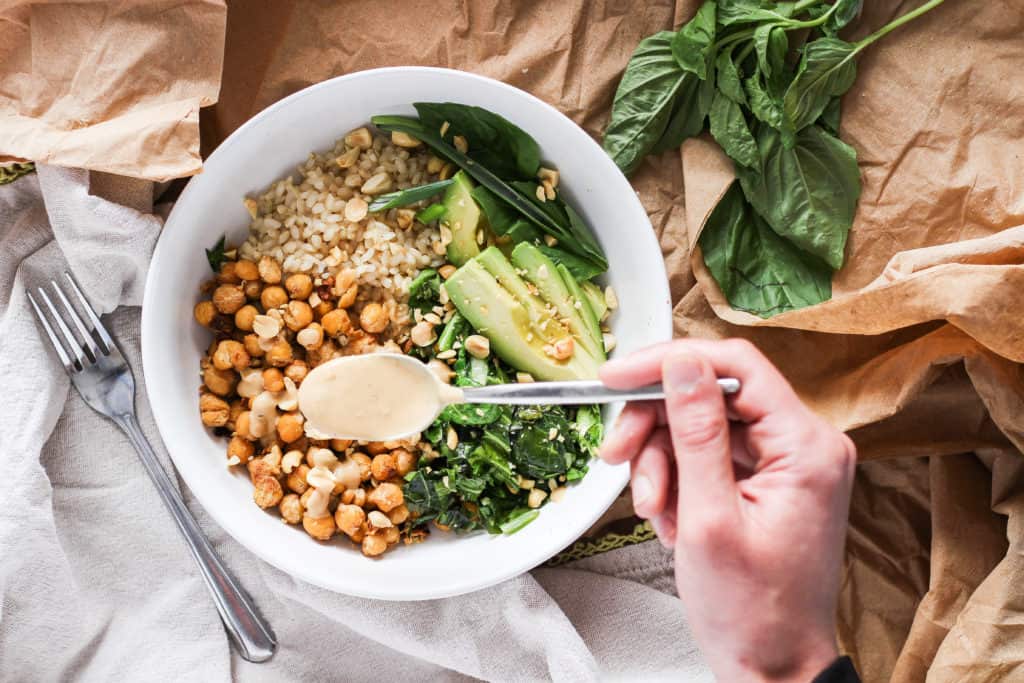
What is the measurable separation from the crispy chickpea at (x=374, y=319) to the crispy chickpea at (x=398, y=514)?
0.34 meters

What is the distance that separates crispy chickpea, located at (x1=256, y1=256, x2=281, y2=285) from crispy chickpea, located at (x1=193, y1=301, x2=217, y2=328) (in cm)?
11

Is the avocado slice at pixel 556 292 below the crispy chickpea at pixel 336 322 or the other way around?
the other way around

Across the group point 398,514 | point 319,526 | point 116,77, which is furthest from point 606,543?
point 116,77

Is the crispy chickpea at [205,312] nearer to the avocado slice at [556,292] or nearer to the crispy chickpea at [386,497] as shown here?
the crispy chickpea at [386,497]

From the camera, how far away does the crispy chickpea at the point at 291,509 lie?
1.82 metres

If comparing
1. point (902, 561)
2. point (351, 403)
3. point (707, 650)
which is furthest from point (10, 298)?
point (902, 561)

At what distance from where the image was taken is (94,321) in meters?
1.90

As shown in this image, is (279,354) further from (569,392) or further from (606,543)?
(606,543)

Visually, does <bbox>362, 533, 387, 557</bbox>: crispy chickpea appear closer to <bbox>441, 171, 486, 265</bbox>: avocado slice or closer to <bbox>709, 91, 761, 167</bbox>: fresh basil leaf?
<bbox>441, 171, 486, 265</bbox>: avocado slice

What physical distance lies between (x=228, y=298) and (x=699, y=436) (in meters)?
1.00

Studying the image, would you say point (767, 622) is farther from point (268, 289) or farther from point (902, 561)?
point (268, 289)

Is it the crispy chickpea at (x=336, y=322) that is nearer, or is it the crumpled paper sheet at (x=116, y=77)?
the crumpled paper sheet at (x=116, y=77)

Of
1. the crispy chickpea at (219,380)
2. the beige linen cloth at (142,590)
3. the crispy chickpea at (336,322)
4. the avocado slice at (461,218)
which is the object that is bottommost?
the beige linen cloth at (142,590)

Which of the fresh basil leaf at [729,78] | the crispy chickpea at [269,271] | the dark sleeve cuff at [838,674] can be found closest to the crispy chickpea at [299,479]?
the crispy chickpea at [269,271]
